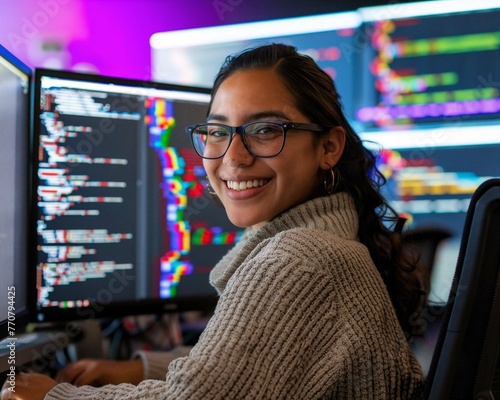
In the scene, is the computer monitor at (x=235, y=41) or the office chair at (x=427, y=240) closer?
the office chair at (x=427, y=240)

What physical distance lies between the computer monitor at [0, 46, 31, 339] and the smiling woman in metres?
0.19

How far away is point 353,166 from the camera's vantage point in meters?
1.08

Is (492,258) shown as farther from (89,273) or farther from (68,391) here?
(89,273)

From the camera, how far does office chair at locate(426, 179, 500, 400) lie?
675 millimetres

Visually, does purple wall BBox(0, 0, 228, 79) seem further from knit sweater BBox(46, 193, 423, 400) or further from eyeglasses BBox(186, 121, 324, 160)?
knit sweater BBox(46, 193, 423, 400)

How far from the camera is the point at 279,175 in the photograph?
0.97 metres

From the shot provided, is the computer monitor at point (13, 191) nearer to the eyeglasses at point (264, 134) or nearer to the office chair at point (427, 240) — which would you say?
the eyeglasses at point (264, 134)

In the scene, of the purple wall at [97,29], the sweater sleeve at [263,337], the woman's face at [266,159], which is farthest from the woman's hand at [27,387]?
the purple wall at [97,29]

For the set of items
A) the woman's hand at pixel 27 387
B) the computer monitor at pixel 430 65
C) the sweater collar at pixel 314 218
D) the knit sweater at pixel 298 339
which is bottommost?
the woman's hand at pixel 27 387

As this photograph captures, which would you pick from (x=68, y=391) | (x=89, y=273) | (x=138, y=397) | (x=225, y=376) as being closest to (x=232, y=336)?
(x=225, y=376)

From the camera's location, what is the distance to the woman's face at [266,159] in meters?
0.97

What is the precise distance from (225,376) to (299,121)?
0.49 m

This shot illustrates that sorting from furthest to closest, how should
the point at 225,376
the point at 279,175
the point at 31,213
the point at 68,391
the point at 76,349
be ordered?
the point at 76,349
the point at 31,213
the point at 279,175
the point at 68,391
the point at 225,376

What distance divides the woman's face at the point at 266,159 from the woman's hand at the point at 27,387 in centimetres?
44
